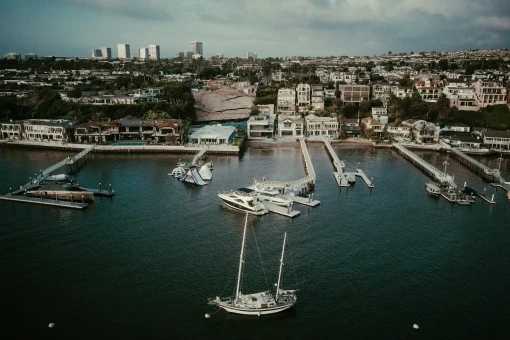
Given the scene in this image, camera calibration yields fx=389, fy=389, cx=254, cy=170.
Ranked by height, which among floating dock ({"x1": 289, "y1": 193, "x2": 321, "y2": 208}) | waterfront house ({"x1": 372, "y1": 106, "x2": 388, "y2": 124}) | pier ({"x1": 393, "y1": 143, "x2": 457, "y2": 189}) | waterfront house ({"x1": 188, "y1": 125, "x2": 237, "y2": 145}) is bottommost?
floating dock ({"x1": 289, "y1": 193, "x2": 321, "y2": 208})

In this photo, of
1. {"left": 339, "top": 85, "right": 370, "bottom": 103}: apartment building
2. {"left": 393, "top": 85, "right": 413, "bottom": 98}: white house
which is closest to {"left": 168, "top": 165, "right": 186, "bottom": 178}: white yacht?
{"left": 339, "top": 85, "right": 370, "bottom": 103}: apartment building

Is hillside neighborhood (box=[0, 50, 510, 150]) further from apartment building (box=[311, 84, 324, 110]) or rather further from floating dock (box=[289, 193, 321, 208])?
floating dock (box=[289, 193, 321, 208])

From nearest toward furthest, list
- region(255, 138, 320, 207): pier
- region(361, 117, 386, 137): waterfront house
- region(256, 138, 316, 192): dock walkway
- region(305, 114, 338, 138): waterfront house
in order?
region(255, 138, 320, 207): pier
region(256, 138, 316, 192): dock walkway
region(361, 117, 386, 137): waterfront house
region(305, 114, 338, 138): waterfront house

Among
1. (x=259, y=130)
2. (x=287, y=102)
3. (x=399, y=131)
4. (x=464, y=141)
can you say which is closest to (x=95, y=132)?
(x=259, y=130)

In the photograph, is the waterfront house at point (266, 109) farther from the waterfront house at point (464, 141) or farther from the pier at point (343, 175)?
the pier at point (343, 175)

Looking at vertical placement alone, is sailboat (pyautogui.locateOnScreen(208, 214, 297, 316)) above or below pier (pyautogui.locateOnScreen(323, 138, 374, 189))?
below

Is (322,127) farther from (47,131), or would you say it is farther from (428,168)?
(47,131)
